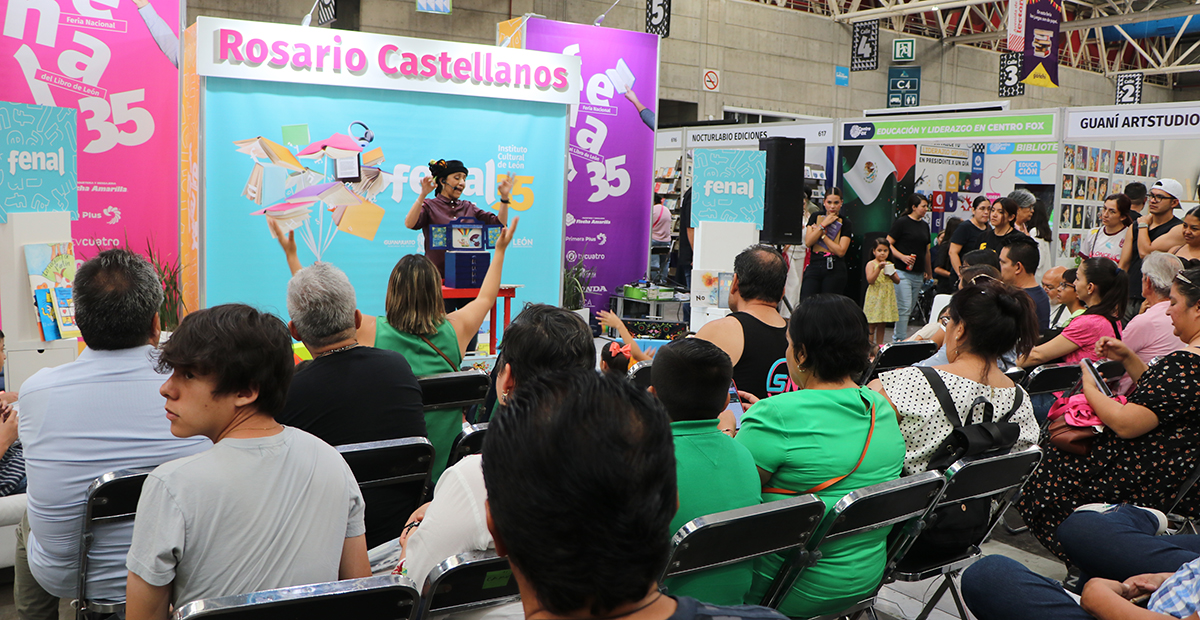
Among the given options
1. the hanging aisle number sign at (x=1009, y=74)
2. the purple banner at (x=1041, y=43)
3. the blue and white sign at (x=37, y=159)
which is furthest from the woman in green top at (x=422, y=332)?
the hanging aisle number sign at (x=1009, y=74)

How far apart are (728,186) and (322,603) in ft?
17.9

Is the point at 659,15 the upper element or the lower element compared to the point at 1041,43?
upper

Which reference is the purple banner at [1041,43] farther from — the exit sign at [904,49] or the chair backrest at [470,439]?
the chair backrest at [470,439]

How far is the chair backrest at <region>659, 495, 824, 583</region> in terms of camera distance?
167 cm

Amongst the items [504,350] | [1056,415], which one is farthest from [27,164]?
[1056,415]

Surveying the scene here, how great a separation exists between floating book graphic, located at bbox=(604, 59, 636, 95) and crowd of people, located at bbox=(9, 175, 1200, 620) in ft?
16.9

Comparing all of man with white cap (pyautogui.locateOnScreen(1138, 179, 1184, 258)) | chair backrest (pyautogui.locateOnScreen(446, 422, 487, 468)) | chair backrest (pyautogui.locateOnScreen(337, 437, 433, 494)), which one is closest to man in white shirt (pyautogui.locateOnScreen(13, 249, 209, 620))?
chair backrest (pyautogui.locateOnScreen(337, 437, 433, 494))

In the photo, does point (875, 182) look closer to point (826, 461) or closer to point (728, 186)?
point (728, 186)

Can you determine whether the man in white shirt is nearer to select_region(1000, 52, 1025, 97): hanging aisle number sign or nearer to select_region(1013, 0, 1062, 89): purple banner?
select_region(1013, 0, 1062, 89): purple banner

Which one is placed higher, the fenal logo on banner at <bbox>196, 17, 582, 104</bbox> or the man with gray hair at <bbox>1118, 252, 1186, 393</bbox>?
the fenal logo on banner at <bbox>196, 17, 582, 104</bbox>

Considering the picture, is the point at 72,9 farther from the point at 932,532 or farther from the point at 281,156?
the point at 932,532

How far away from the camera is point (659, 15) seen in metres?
12.4

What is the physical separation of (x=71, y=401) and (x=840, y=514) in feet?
5.82

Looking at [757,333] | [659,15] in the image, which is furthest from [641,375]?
[659,15]
